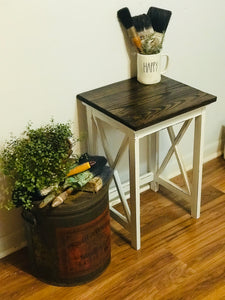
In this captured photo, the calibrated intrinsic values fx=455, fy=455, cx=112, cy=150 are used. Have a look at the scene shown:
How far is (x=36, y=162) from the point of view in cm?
165

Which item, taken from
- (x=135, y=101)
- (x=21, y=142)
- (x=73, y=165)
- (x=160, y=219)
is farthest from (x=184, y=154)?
(x=21, y=142)

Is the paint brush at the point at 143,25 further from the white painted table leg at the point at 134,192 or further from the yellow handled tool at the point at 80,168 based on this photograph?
the yellow handled tool at the point at 80,168

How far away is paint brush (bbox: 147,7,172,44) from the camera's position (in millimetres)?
1969

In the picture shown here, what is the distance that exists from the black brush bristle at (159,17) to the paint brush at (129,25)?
0.36 feet

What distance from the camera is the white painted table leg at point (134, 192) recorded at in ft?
5.80

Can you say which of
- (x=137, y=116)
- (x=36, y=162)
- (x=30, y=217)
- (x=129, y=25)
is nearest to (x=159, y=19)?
(x=129, y=25)

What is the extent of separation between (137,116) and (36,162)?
43 cm

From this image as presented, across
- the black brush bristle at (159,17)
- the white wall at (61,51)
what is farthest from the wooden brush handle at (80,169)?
the black brush bristle at (159,17)

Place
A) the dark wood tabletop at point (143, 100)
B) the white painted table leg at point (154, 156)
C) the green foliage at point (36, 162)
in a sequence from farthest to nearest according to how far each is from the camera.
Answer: the white painted table leg at point (154, 156), the dark wood tabletop at point (143, 100), the green foliage at point (36, 162)

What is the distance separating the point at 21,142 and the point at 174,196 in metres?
0.95

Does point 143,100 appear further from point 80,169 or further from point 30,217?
point 30,217

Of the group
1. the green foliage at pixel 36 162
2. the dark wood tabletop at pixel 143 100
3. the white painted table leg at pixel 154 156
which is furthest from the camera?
the white painted table leg at pixel 154 156

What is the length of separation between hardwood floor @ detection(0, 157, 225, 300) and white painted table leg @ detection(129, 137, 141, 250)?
76mm

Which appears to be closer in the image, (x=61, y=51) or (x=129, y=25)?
(x=61, y=51)
